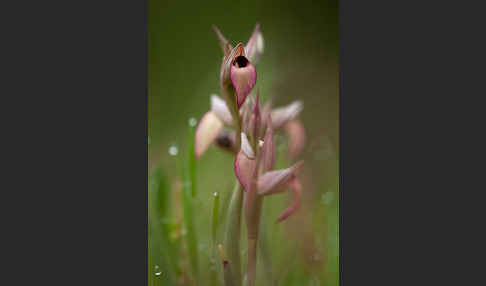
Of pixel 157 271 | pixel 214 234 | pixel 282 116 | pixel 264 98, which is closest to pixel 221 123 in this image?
pixel 282 116

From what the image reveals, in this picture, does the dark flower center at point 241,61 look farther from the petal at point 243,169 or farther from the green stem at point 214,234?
the green stem at point 214,234

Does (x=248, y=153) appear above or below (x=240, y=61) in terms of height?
below

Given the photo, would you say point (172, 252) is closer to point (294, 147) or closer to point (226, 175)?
point (226, 175)

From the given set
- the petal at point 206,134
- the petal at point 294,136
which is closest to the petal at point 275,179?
the petal at point 206,134

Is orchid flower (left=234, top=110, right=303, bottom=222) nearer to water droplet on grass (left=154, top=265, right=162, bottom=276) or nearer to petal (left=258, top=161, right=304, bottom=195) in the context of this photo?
petal (left=258, top=161, right=304, bottom=195)

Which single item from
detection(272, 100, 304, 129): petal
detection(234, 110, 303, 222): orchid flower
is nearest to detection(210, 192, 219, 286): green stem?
detection(234, 110, 303, 222): orchid flower

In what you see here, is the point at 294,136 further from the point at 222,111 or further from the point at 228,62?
the point at 228,62
